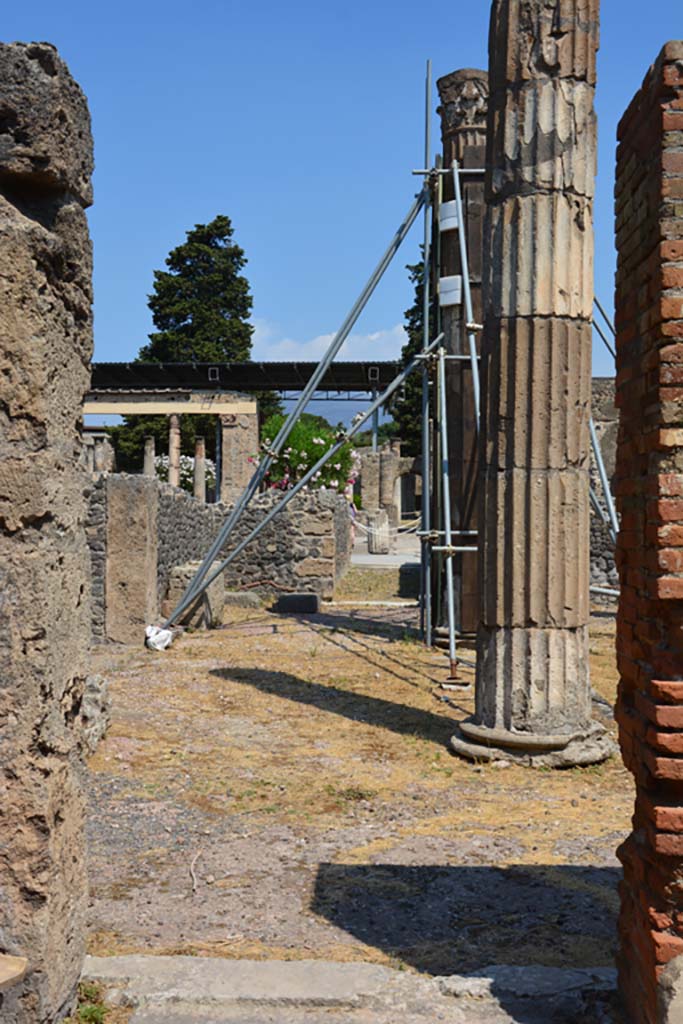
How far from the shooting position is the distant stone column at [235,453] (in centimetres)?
→ 3209

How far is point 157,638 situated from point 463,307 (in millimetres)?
5030

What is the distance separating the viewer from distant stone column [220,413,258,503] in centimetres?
3209

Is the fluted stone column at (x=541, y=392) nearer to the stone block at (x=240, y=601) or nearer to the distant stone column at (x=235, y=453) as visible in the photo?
the stone block at (x=240, y=601)

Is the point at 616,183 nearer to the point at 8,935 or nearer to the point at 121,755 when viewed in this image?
the point at 8,935

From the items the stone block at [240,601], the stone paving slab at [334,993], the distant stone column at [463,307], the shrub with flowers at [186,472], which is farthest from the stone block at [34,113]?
the shrub with flowers at [186,472]

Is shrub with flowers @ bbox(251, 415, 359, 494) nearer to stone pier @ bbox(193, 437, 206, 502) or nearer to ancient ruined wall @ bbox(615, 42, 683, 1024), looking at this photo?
stone pier @ bbox(193, 437, 206, 502)

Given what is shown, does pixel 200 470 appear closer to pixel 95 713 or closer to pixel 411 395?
pixel 411 395

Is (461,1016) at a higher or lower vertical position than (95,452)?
lower

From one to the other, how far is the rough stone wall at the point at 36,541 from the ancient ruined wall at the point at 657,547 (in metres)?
1.78

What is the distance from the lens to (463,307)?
11.5m

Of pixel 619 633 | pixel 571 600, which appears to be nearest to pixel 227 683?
pixel 571 600

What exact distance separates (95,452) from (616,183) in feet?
91.5

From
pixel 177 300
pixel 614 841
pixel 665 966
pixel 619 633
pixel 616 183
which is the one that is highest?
pixel 177 300

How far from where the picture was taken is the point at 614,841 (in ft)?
17.2
